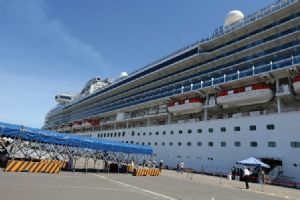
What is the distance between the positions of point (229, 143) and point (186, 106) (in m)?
8.50

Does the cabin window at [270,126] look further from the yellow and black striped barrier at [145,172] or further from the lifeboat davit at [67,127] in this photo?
the lifeboat davit at [67,127]

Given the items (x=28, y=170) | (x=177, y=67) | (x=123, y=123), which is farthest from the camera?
(x=123, y=123)

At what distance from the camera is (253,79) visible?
25859mm

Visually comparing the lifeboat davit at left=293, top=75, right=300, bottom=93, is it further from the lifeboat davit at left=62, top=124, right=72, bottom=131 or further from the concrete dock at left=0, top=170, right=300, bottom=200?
the lifeboat davit at left=62, top=124, right=72, bottom=131

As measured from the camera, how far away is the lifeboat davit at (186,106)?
3091 centimetres

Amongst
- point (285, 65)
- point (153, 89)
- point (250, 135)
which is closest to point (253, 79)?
point (285, 65)

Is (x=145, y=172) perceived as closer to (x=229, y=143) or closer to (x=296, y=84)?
(x=229, y=143)

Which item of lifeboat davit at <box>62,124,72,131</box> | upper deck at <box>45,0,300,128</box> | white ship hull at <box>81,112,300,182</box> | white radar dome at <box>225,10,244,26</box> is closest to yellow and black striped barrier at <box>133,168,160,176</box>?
white ship hull at <box>81,112,300,182</box>

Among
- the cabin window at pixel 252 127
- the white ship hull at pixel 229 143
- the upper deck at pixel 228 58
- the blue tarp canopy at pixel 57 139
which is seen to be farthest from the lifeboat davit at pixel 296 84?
the blue tarp canopy at pixel 57 139

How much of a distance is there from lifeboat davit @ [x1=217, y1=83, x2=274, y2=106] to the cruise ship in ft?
0.29

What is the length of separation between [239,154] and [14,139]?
66.7 ft

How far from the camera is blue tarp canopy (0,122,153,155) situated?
64.5 feet

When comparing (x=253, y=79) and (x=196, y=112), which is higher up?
(x=253, y=79)

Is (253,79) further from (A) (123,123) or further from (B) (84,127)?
(B) (84,127)
